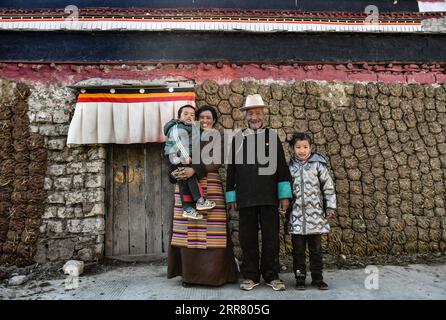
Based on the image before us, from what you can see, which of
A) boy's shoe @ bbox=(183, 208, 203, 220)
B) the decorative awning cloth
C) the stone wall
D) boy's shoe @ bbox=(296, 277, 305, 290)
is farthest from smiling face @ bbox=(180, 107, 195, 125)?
boy's shoe @ bbox=(296, 277, 305, 290)

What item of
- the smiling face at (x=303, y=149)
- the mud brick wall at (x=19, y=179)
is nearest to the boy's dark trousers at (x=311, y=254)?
Result: the smiling face at (x=303, y=149)

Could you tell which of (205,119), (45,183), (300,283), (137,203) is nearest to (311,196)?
(300,283)

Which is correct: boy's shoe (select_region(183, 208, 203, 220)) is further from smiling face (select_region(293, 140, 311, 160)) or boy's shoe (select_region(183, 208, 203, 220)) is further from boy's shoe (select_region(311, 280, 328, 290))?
boy's shoe (select_region(311, 280, 328, 290))

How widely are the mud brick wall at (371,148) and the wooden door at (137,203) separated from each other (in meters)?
1.01

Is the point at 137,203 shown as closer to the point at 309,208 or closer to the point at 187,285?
the point at 187,285

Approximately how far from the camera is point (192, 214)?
3451mm

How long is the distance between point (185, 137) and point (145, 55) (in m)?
1.88

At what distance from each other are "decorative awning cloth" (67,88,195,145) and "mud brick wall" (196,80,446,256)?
47cm

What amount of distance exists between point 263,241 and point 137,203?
6.66 ft

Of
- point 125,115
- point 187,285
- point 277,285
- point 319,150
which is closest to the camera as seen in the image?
point 277,285

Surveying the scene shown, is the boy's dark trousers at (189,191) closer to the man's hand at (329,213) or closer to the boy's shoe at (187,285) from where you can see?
the boy's shoe at (187,285)

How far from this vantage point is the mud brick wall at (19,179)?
439 centimetres
